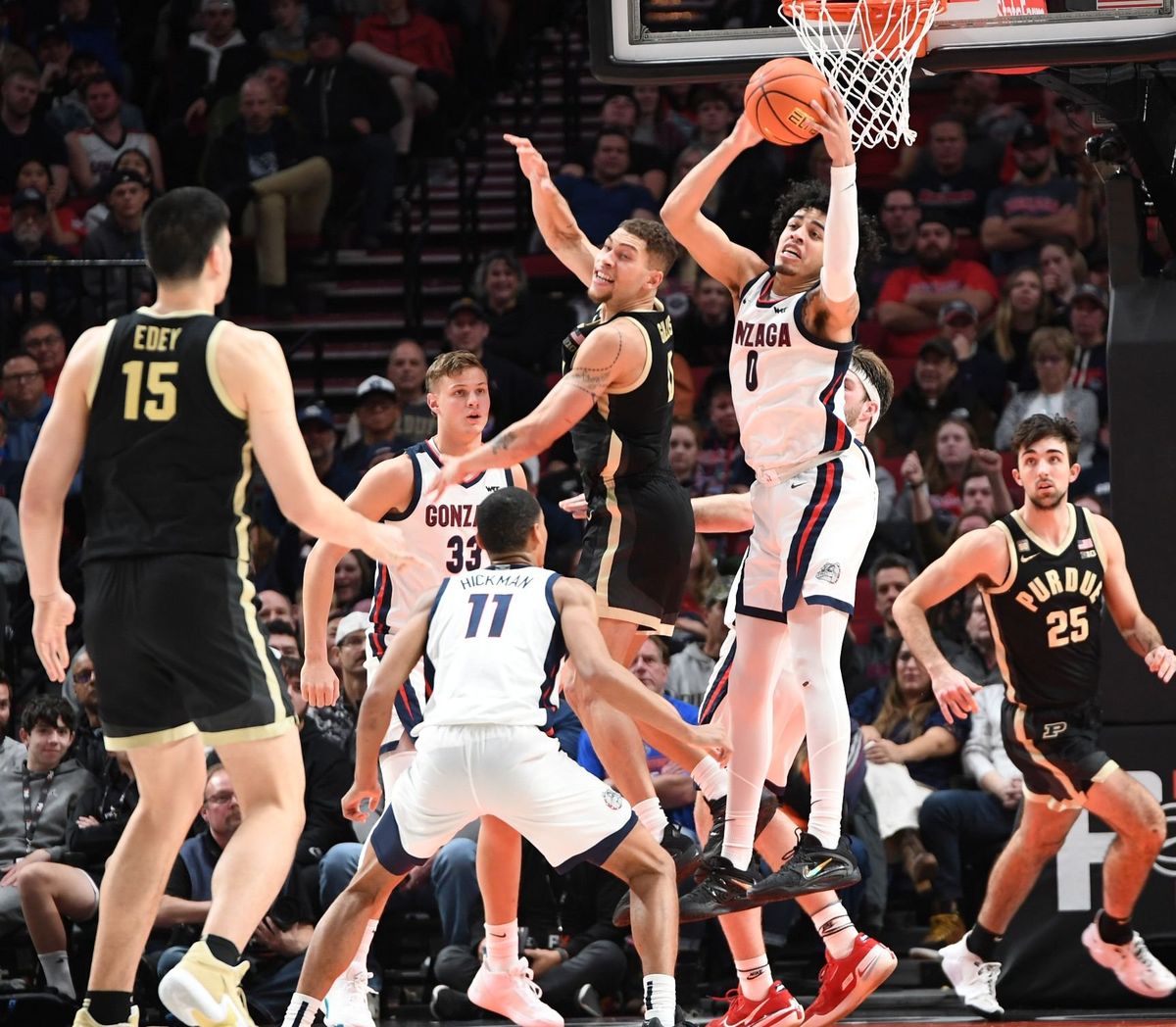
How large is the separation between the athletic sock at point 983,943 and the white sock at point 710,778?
6.56 ft

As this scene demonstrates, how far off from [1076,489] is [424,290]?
5708mm

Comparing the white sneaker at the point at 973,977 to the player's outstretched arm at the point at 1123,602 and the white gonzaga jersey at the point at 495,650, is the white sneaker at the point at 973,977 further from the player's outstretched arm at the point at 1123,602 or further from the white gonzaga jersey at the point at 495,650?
the white gonzaga jersey at the point at 495,650

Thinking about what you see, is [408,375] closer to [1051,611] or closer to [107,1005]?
[1051,611]

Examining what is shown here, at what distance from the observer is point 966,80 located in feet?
48.9

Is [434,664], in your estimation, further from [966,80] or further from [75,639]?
[966,80]

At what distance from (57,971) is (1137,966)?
5027 mm

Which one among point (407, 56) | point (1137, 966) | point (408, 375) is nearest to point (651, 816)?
point (1137, 966)

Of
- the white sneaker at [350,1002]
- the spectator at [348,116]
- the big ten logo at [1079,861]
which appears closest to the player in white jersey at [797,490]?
the white sneaker at [350,1002]

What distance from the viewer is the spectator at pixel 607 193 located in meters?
14.1

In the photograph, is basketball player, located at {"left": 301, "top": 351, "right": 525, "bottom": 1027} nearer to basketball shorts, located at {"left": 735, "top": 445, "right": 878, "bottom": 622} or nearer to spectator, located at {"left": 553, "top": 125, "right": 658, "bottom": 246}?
basketball shorts, located at {"left": 735, "top": 445, "right": 878, "bottom": 622}

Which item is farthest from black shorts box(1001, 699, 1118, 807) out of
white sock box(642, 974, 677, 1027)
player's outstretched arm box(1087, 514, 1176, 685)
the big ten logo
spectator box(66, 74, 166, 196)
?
spectator box(66, 74, 166, 196)

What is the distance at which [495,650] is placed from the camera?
22.7ft

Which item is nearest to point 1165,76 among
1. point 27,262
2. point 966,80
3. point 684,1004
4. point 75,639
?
point 684,1004

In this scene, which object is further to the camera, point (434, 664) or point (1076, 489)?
point (1076, 489)
